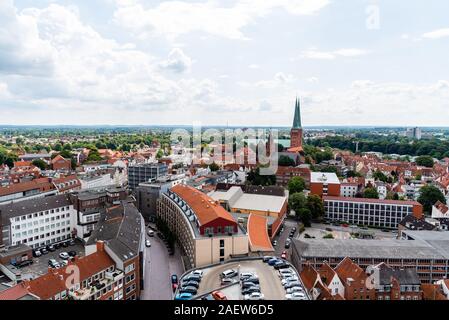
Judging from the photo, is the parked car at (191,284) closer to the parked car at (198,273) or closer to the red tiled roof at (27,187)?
the parked car at (198,273)

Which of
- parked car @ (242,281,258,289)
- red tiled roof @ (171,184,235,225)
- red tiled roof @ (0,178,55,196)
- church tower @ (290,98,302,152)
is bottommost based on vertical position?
parked car @ (242,281,258,289)

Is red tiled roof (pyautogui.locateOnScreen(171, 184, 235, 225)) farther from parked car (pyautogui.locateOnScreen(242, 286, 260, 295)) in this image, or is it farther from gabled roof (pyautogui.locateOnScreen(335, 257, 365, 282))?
parked car (pyautogui.locateOnScreen(242, 286, 260, 295))

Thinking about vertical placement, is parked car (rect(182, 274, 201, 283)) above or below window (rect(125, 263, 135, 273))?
above

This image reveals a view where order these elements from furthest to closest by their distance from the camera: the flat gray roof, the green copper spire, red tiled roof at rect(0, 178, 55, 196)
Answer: the green copper spire → red tiled roof at rect(0, 178, 55, 196) → the flat gray roof

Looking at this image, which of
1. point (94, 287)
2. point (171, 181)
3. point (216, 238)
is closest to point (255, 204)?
point (171, 181)

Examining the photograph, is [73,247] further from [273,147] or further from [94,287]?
[273,147]

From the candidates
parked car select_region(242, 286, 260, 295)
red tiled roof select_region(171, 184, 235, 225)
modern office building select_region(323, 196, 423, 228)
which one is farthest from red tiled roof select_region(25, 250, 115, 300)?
modern office building select_region(323, 196, 423, 228)
